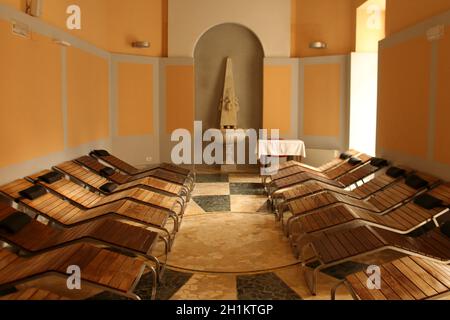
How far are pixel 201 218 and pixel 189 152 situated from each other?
4367mm

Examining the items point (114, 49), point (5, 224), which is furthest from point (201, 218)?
point (114, 49)

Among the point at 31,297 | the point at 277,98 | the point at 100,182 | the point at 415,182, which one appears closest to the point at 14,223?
the point at 31,297

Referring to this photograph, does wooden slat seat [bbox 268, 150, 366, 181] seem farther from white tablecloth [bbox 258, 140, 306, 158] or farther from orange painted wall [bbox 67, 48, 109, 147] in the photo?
orange painted wall [bbox 67, 48, 109, 147]

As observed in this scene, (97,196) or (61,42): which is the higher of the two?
(61,42)

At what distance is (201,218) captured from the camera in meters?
6.18

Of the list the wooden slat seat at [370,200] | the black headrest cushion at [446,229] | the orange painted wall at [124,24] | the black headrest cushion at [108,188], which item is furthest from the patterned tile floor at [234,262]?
the orange painted wall at [124,24]

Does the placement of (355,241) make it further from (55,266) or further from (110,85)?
(110,85)

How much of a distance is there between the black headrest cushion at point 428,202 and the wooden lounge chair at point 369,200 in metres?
0.27

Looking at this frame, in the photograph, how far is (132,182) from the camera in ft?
20.9

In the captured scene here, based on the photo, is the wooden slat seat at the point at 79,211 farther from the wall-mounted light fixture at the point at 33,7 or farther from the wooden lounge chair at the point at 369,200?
the wall-mounted light fixture at the point at 33,7

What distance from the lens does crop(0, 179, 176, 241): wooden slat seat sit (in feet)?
14.8

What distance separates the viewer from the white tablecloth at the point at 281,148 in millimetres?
9109

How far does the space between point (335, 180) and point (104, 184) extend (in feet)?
11.6

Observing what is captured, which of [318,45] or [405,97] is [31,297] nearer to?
[405,97]
